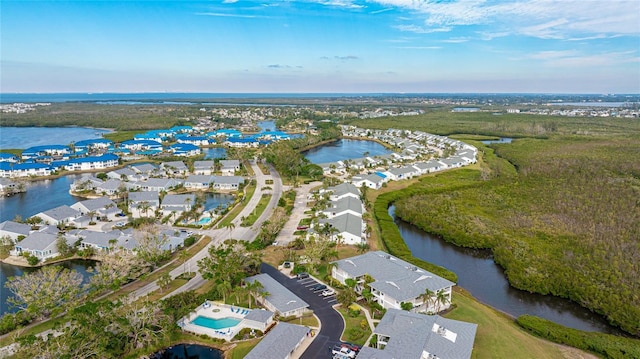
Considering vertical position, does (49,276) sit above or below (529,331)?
above

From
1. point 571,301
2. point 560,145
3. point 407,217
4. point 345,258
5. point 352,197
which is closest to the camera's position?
point 571,301

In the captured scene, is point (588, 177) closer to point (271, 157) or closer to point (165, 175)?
point (271, 157)

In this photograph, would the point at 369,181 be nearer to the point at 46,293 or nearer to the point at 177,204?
the point at 177,204

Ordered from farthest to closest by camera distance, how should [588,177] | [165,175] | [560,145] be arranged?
1. [560,145]
2. [165,175]
3. [588,177]

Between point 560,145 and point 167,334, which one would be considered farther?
point 560,145

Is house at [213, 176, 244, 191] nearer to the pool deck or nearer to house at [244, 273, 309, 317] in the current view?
house at [244, 273, 309, 317]

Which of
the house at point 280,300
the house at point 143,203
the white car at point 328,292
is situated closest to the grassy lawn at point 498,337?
the white car at point 328,292

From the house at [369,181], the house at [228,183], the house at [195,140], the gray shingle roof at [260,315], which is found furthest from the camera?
the house at [195,140]

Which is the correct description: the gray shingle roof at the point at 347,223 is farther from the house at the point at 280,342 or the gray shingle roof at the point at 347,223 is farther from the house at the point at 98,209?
the house at the point at 98,209

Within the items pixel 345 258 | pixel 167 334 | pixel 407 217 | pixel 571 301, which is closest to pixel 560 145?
pixel 407 217
